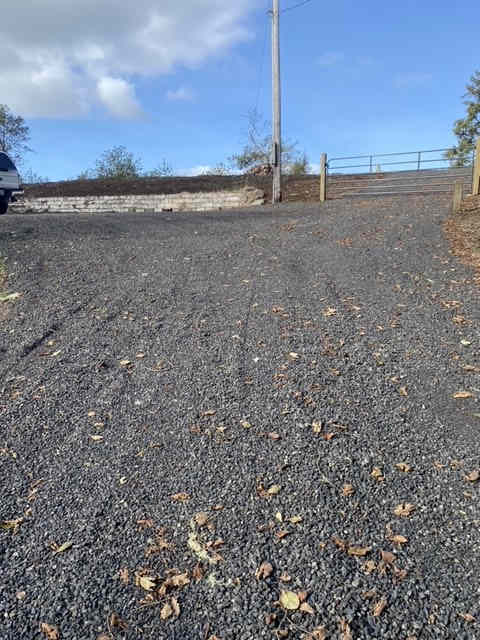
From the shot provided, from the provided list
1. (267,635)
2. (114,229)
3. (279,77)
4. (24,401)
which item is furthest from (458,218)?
(267,635)

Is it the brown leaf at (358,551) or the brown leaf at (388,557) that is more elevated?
the brown leaf at (358,551)

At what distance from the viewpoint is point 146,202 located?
19.0 m

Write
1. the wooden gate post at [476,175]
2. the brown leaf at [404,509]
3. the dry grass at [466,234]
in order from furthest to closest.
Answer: the wooden gate post at [476,175], the dry grass at [466,234], the brown leaf at [404,509]

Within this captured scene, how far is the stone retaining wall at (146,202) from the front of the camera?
18125 millimetres

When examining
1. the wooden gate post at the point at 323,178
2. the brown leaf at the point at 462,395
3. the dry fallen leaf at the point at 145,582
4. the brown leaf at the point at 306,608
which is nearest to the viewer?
the brown leaf at the point at 306,608

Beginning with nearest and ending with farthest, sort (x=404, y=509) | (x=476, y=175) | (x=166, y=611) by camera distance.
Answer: (x=166, y=611), (x=404, y=509), (x=476, y=175)

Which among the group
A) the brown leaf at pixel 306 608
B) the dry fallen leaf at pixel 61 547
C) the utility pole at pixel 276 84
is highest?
the utility pole at pixel 276 84

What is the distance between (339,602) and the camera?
7.08 ft

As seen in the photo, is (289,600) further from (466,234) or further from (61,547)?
(466,234)

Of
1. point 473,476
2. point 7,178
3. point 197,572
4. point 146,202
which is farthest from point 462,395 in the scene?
point 146,202

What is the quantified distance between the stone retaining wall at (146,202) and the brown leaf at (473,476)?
15.4 m

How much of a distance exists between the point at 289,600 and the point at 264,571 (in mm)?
187

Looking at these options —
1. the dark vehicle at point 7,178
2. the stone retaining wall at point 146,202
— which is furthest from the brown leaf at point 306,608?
the stone retaining wall at point 146,202

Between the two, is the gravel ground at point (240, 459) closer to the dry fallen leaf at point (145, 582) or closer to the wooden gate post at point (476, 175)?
the dry fallen leaf at point (145, 582)
